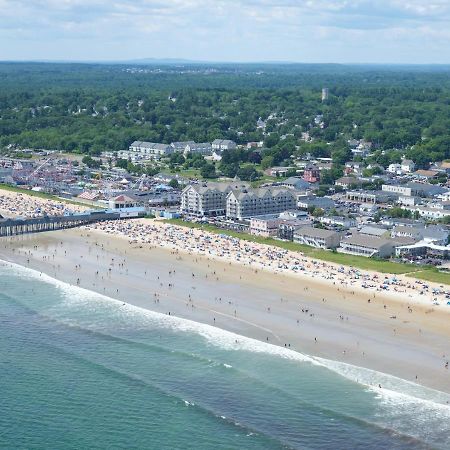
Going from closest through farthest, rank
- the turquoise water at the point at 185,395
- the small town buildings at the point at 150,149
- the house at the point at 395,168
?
the turquoise water at the point at 185,395 < the house at the point at 395,168 < the small town buildings at the point at 150,149

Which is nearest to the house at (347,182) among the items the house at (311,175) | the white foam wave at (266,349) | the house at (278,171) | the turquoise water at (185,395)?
the house at (311,175)

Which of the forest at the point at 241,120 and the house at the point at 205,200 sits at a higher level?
the forest at the point at 241,120

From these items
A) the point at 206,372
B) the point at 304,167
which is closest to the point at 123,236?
the point at 206,372

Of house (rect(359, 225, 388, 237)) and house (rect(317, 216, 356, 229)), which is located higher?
house (rect(359, 225, 388, 237))

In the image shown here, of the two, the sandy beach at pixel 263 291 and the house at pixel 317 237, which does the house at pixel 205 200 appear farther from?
the house at pixel 317 237

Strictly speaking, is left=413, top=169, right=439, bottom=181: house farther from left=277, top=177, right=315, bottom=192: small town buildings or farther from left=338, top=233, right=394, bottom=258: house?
left=338, top=233, right=394, bottom=258: house

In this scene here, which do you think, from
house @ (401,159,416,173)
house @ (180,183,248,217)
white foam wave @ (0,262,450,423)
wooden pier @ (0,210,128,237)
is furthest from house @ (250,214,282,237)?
house @ (401,159,416,173)
